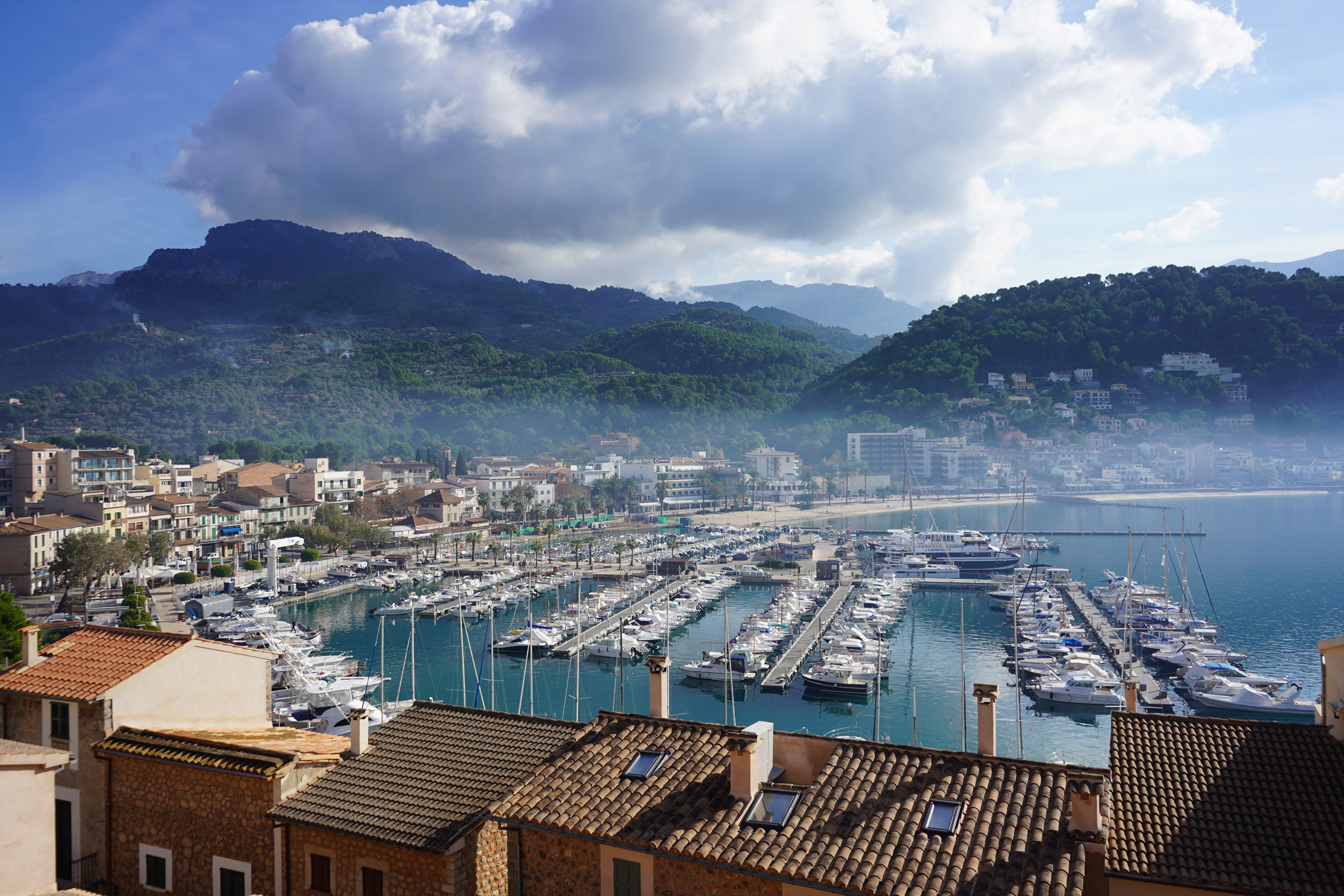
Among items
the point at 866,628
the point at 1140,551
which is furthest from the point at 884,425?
the point at 866,628

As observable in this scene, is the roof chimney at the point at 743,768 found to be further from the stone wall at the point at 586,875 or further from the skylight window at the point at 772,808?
the stone wall at the point at 586,875

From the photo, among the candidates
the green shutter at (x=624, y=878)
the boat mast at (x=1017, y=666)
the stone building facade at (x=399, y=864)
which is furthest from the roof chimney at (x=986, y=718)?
the boat mast at (x=1017, y=666)

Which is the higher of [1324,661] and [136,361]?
[136,361]

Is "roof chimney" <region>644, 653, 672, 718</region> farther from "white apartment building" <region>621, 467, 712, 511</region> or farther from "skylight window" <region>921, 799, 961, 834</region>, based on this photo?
"white apartment building" <region>621, 467, 712, 511</region>

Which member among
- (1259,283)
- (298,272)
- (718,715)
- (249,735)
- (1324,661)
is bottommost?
(718,715)

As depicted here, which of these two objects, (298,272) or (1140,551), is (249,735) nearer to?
(1140,551)

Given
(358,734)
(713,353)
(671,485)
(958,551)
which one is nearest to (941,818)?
(358,734)
